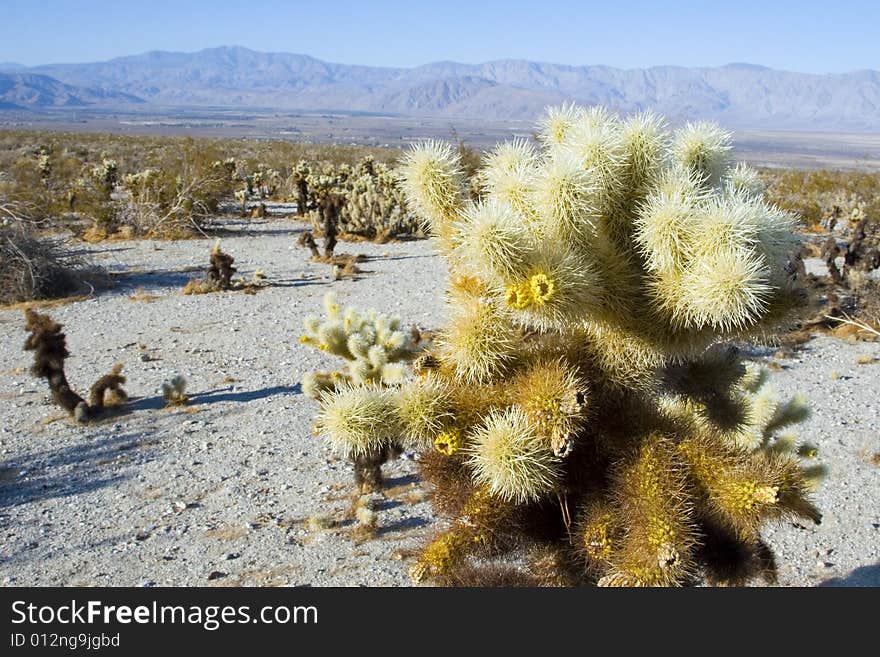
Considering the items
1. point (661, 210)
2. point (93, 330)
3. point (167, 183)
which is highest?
point (661, 210)

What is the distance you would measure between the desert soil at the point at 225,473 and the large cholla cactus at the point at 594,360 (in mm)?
641

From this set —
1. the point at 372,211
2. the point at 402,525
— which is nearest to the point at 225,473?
the point at 402,525

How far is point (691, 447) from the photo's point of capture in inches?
90.6

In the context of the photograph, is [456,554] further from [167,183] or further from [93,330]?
[167,183]

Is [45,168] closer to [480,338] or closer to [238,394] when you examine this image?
[238,394]

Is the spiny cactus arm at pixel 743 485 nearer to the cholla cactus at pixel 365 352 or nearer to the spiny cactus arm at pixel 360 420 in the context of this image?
the spiny cactus arm at pixel 360 420

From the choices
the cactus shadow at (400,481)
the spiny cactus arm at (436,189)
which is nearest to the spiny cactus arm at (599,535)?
the spiny cactus arm at (436,189)

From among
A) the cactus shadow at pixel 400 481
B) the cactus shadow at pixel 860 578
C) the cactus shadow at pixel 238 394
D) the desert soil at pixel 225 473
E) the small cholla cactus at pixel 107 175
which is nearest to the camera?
the cactus shadow at pixel 860 578

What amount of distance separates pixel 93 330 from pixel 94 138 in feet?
153

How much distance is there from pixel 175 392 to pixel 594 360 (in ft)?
18.9

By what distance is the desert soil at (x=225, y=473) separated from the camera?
14.9ft

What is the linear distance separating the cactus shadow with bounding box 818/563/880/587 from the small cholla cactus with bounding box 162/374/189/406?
5.74m

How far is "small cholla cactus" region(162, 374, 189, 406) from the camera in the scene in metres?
7.22

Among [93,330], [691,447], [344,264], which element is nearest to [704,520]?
[691,447]
